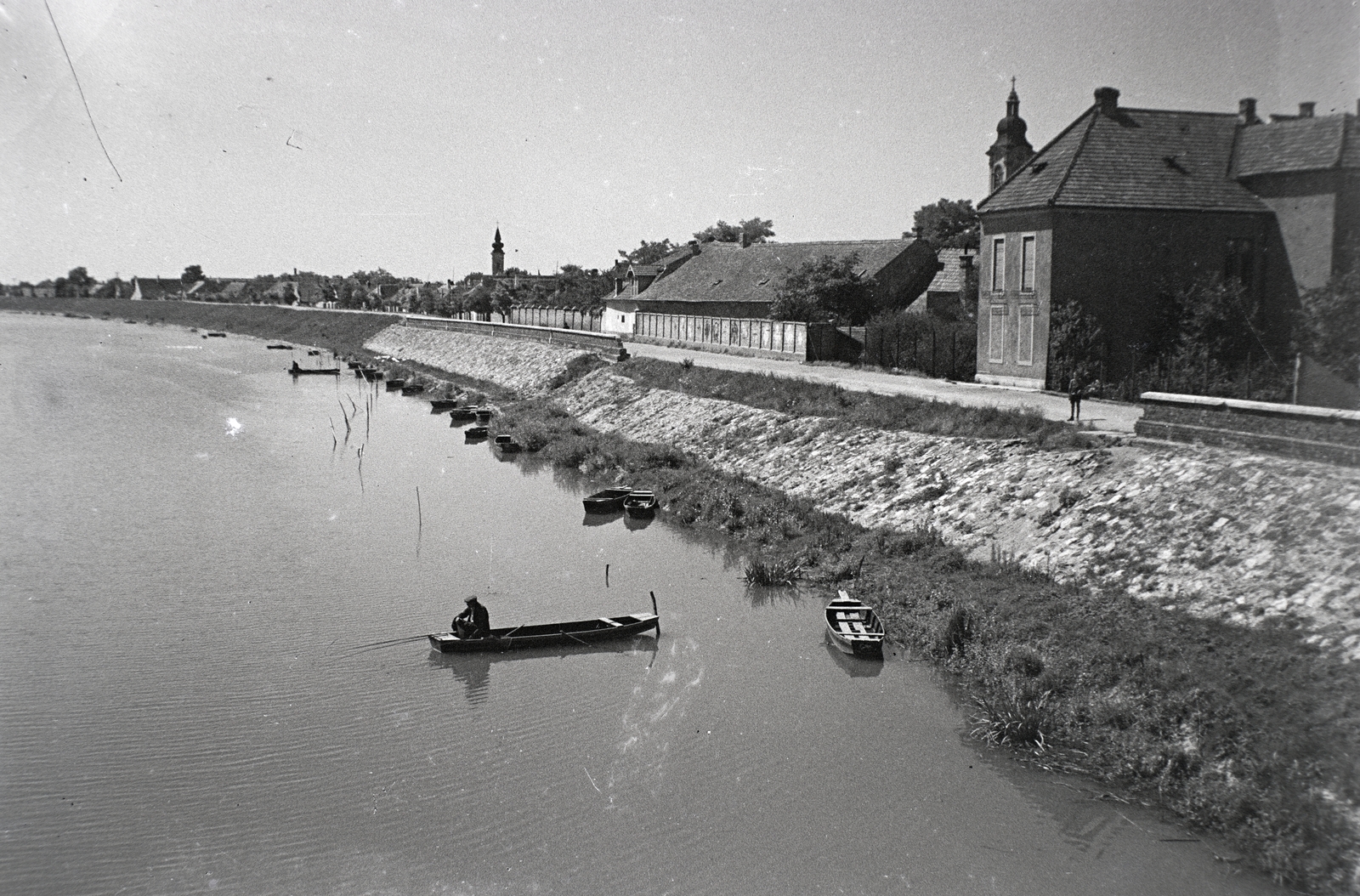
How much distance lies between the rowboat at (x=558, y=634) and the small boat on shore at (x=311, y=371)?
60.5m

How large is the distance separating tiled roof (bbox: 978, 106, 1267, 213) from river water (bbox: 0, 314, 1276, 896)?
1879 centimetres

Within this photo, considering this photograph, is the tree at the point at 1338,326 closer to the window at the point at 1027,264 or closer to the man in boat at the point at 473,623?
the window at the point at 1027,264

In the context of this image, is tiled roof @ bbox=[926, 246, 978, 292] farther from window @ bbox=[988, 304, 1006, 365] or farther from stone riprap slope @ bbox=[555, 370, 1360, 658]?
stone riprap slope @ bbox=[555, 370, 1360, 658]

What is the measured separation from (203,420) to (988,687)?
4334 centimetres

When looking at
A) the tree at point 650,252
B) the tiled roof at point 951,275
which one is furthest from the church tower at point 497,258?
the tiled roof at point 951,275

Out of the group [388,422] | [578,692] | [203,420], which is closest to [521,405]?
[388,422]

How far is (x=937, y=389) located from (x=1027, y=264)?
219 inches

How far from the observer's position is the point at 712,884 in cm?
1128

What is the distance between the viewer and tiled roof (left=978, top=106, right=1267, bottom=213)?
34.7m

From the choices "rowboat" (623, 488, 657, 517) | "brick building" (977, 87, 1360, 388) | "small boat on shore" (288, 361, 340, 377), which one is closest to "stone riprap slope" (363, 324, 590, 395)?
"small boat on shore" (288, 361, 340, 377)

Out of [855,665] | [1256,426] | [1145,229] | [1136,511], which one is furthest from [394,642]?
[1145,229]

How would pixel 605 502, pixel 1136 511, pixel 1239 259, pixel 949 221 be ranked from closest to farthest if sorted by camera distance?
pixel 1136 511, pixel 605 502, pixel 1239 259, pixel 949 221

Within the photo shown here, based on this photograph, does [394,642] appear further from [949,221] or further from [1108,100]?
[949,221]

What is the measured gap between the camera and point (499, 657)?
59.8 ft
